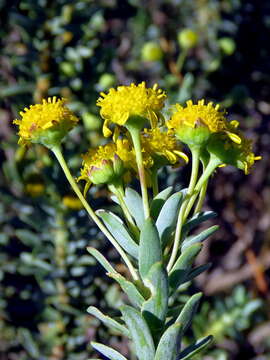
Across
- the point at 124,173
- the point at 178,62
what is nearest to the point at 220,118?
the point at 124,173

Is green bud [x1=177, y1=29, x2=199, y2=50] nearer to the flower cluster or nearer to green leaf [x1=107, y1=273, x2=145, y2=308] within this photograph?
the flower cluster

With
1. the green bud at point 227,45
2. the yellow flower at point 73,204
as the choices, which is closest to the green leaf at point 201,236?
the yellow flower at point 73,204

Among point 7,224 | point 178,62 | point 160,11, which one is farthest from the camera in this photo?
point 160,11

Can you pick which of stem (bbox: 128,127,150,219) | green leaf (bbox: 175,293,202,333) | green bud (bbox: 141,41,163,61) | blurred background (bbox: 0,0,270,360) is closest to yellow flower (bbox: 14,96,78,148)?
stem (bbox: 128,127,150,219)

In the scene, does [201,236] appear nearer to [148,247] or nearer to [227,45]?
[148,247]

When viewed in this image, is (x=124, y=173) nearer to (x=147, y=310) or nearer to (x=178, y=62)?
(x=147, y=310)

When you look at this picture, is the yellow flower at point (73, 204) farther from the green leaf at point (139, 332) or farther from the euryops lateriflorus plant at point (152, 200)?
the green leaf at point (139, 332)

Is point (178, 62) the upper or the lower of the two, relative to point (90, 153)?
lower
